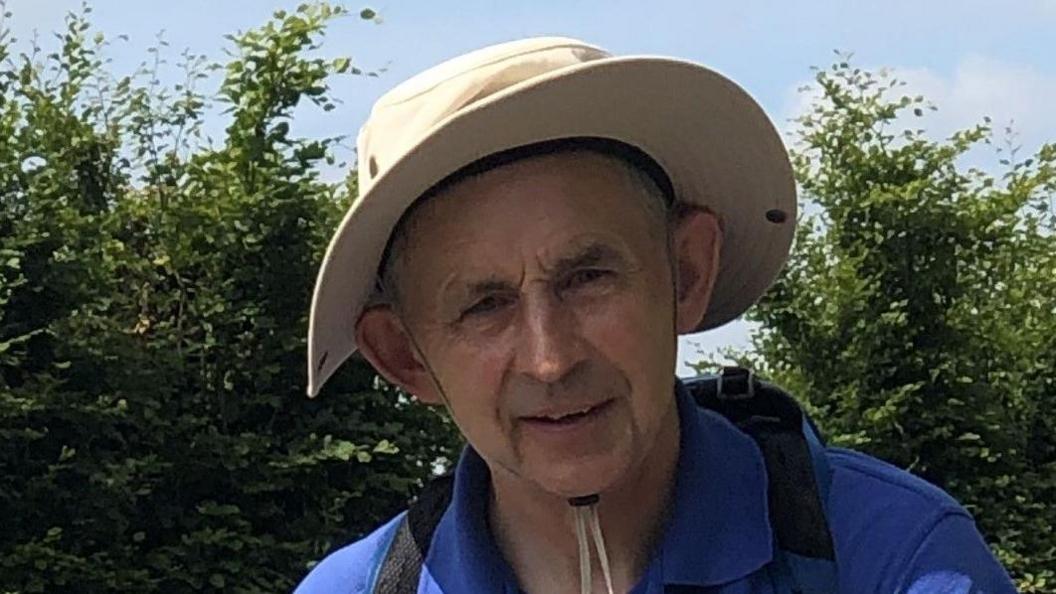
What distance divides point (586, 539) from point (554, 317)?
25 cm

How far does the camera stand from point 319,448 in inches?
190

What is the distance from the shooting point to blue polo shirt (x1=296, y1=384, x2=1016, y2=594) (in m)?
1.72

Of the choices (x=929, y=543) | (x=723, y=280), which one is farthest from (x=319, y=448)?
(x=929, y=543)

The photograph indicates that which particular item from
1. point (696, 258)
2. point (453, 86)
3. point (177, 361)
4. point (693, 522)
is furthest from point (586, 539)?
point (177, 361)

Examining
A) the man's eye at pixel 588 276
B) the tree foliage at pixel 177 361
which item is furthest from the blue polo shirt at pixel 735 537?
the tree foliage at pixel 177 361

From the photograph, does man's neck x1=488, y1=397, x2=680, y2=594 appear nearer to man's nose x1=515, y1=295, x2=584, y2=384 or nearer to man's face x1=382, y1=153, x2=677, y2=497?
man's face x1=382, y1=153, x2=677, y2=497

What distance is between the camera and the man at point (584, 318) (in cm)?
175

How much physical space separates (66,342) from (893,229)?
2672mm

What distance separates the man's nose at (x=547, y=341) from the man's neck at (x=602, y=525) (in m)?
0.17

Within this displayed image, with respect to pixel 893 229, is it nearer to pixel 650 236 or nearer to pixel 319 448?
pixel 319 448

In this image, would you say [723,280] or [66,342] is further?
[66,342]

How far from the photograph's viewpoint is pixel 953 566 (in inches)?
67.3

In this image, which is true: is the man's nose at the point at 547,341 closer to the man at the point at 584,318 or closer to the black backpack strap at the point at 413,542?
the man at the point at 584,318

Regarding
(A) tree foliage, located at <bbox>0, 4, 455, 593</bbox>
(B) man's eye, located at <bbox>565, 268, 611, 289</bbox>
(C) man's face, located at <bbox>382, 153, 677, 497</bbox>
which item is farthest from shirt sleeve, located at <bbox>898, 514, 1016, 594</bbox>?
(A) tree foliage, located at <bbox>0, 4, 455, 593</bbox>
